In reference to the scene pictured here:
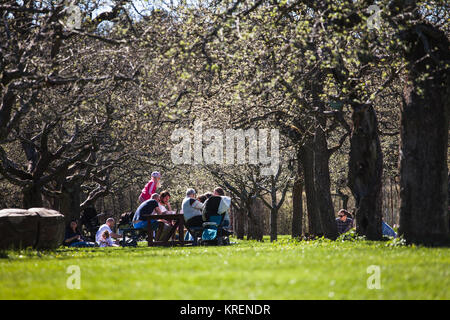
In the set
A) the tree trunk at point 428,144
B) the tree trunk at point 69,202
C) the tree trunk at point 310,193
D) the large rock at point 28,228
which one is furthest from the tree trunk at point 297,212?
the tree trunk at point 428,144

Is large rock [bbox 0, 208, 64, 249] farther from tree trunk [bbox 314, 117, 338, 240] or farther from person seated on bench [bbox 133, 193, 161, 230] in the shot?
tree trunk [bbox 314, 117, 338, 240]

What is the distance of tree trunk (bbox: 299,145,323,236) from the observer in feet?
74.1

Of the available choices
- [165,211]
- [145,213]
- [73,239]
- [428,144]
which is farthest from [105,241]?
[428,144]

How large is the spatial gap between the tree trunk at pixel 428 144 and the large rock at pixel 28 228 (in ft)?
26.2

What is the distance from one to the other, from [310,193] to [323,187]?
3.27 metres

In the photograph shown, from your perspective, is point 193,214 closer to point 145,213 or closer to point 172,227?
point 172,227

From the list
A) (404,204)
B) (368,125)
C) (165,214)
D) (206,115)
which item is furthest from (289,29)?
(206,115)

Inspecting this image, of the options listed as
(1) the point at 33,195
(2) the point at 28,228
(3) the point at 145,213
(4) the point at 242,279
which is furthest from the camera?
(1) the point at 33,195

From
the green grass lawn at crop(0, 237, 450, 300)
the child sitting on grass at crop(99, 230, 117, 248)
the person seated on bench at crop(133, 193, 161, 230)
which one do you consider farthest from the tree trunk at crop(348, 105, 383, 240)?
the child sitting on grass at crop(99, 230, 117, 248)

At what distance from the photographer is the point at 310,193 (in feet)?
74.8

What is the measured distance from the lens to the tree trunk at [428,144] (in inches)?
472

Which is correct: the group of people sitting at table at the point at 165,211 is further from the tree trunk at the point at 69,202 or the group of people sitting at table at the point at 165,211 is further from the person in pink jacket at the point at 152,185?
the tree trunk at the point at 69,202

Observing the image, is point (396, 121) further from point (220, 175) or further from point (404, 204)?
point (220, 175)

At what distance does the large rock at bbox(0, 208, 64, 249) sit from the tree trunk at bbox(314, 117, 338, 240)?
8.54 meters
